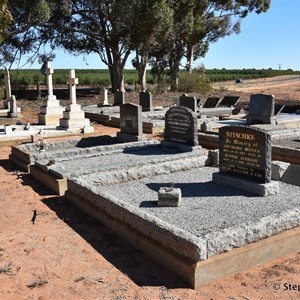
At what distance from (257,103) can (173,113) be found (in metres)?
5.12

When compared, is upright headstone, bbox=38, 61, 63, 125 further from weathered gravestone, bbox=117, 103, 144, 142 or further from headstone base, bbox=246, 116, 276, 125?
headstone base, bbox=246, 116, 276, 125

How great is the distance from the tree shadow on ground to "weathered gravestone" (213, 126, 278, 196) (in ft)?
8.38

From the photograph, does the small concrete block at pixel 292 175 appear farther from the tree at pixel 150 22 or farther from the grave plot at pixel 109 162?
the tree at pixel 150 22

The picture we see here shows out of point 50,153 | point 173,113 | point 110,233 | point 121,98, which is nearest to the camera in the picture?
point 110,233

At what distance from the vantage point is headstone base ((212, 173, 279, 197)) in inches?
270

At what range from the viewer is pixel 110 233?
6172 millimetres

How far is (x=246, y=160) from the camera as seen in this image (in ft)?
23.5

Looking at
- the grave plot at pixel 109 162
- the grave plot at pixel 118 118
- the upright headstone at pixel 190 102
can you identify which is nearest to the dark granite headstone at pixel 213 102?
the grave plot at pixel 118 118

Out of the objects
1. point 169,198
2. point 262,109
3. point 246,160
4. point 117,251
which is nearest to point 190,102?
point 262,109

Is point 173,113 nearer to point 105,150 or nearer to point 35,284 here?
point 105,150

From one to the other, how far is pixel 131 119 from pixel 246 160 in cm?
566

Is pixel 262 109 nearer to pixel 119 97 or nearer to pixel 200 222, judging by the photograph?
pixel 200 222

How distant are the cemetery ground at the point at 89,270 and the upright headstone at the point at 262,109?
9.64 m

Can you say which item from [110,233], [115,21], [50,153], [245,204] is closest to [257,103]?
[50,153]
